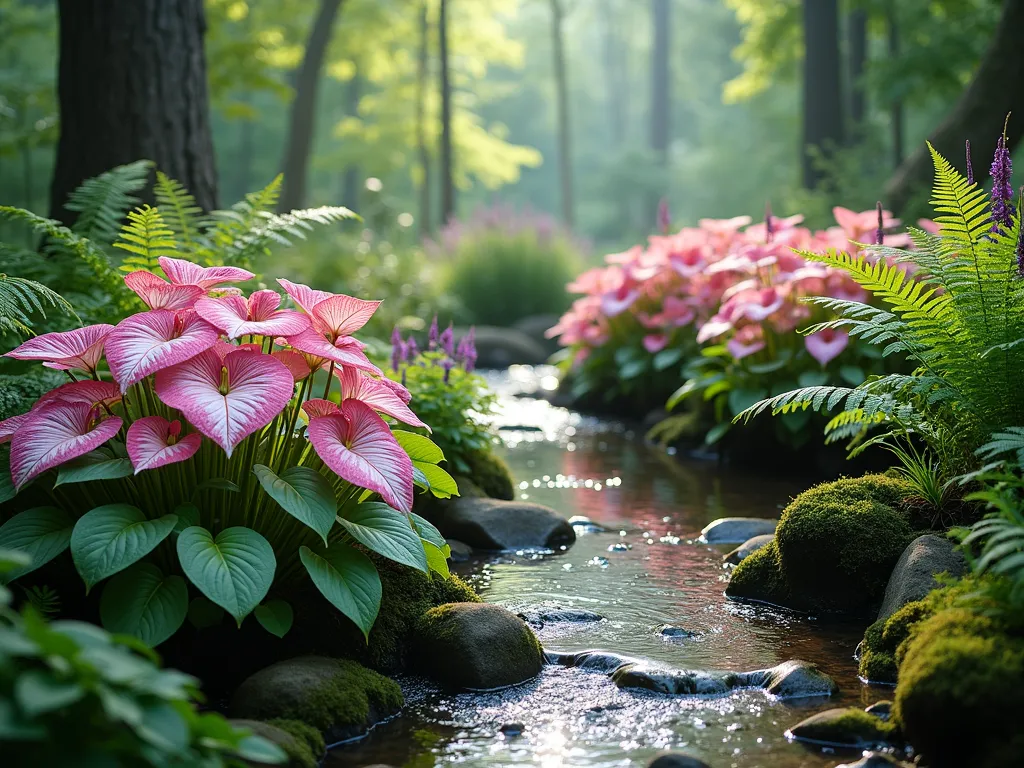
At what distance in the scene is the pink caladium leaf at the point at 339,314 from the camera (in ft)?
10.2

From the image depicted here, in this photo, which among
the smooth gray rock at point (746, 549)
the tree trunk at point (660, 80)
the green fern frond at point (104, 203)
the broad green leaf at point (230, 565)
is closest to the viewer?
the broad green leaf at point (230, 565)

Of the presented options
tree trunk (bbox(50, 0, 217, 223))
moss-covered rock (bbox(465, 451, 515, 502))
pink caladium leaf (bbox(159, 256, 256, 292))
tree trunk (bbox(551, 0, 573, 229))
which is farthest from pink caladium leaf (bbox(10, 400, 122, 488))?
tree trunk (bbox(551, 0, 573, 229))

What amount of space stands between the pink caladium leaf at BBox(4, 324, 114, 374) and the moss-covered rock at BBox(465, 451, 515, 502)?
246 centimetres

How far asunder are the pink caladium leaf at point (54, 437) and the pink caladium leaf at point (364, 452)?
0.58 m

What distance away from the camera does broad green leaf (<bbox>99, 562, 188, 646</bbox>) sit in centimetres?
270

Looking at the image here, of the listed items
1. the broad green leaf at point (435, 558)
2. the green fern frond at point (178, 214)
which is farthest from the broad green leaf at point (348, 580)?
the green fern frond at point (178, 214)

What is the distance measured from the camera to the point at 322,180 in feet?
141

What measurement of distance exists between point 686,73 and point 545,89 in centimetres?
640

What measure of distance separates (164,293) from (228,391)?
494 mm

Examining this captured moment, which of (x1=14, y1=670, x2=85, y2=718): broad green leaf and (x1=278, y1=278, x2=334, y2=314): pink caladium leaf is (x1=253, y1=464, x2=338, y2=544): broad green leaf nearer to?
(x1=278, y1=278, x2=334, y2=314): pink caladium leaf

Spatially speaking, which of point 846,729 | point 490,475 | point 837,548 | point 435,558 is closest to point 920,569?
point 837,548

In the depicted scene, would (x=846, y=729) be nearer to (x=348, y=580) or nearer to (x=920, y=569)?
(x=920, y=569)

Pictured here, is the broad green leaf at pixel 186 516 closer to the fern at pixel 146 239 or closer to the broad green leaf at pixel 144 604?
the broad green leaf at pixel 144 604

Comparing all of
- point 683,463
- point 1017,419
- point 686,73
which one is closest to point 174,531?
point 1017,419
